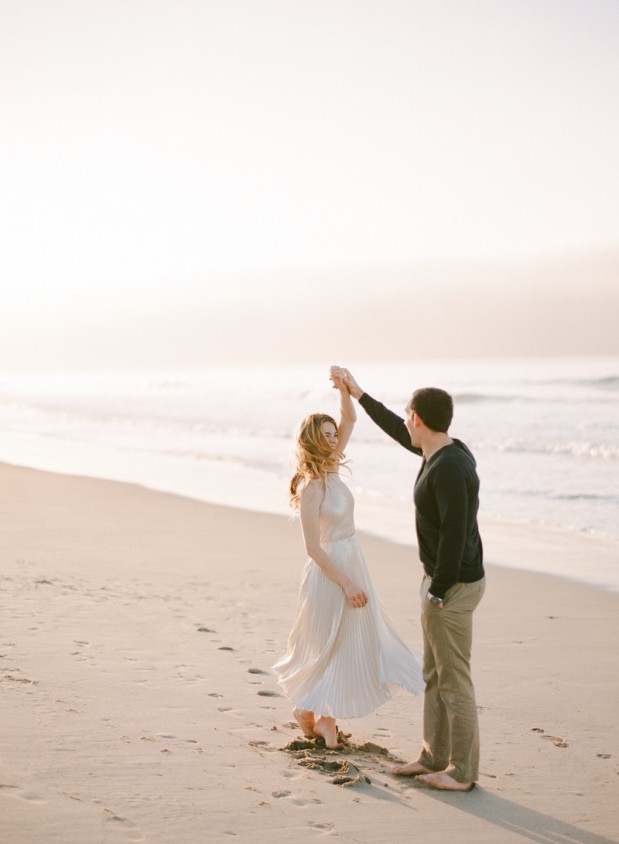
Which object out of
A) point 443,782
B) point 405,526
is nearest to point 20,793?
point 443,782

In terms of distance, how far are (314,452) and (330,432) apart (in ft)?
0.47

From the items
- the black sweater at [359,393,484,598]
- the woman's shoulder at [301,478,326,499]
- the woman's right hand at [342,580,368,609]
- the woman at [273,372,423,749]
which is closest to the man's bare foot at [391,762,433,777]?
the woman at [273,372,423,749]

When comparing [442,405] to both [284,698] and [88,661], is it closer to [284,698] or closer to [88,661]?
[284,698]

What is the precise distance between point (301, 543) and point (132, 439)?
1880 centimetres

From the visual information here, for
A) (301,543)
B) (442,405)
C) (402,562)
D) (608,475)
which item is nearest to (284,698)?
(442,405)

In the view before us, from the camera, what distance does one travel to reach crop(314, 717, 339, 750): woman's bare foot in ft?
16.2

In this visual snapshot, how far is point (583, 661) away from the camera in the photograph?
691cm

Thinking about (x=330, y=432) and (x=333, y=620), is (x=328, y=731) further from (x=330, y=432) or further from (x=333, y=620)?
(x=330, y=432)

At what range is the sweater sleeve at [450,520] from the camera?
4.36 m

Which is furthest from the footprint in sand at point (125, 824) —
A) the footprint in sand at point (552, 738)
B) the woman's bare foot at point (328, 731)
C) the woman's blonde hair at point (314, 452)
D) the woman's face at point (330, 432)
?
the footprint in sand at point (552, 738)

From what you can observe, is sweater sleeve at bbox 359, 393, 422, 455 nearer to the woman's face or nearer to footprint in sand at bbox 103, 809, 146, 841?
the woman's face

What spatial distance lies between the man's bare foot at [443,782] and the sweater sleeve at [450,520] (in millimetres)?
911

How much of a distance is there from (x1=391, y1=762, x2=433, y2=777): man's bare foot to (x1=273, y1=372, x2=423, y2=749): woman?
31 centimetres

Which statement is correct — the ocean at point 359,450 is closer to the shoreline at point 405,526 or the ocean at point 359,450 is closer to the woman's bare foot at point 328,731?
the shoreline at point 405,526
